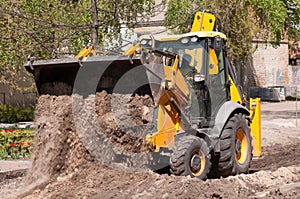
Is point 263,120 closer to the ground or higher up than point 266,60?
closer to the ground

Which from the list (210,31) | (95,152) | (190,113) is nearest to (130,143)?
(95,152)

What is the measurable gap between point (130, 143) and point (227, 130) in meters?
1.89

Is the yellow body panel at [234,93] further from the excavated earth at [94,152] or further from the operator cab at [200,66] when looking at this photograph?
the excavated earth at [94,152]

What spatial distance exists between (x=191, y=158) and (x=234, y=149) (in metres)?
1.23

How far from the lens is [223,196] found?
7512 mm

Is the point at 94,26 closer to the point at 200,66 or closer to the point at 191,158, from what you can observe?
the point at 200,66

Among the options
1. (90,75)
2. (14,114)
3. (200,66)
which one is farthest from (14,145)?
(14,114)

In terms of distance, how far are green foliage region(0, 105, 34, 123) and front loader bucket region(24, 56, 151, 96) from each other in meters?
15.5

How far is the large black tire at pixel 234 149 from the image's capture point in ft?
30.3

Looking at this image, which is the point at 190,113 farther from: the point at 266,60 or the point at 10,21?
the point at 266,60

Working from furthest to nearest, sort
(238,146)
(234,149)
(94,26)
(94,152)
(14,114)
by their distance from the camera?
(14,114) < (94,26) < (238,146) < (234,149) < (94,152)

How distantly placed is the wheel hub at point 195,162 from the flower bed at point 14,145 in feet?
18.3

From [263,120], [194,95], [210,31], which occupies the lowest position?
[263,120]

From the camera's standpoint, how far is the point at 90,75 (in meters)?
8.49
